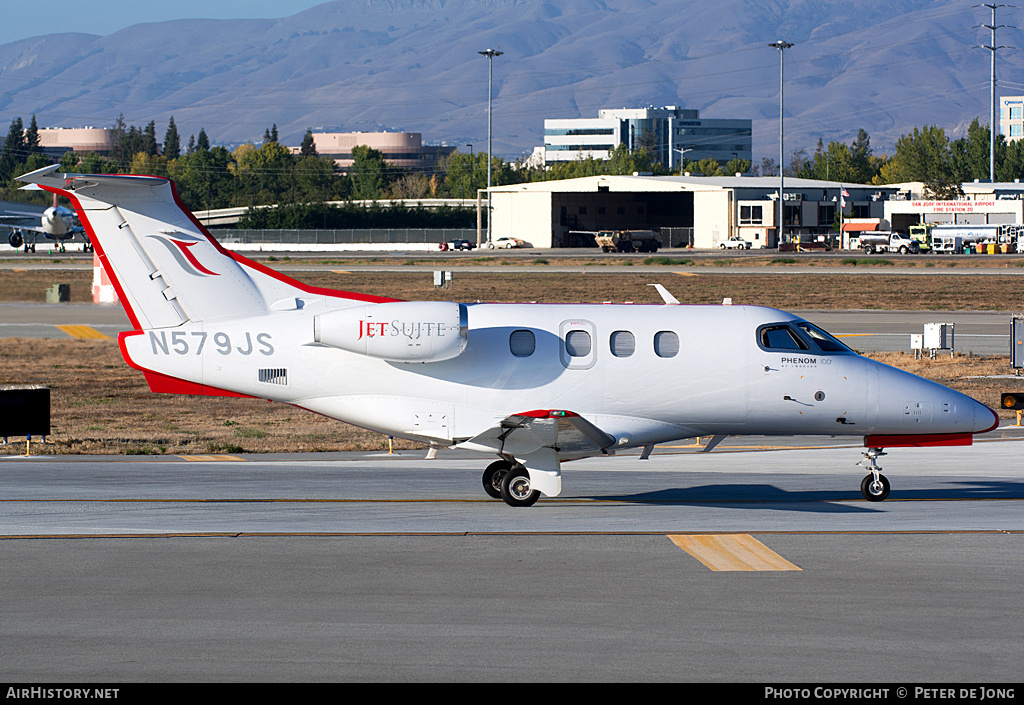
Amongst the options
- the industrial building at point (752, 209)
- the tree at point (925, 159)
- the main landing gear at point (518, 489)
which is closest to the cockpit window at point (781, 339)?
the main landing gear at point (518, 489)

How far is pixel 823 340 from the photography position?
1875 centimetres

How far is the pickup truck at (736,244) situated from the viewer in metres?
139

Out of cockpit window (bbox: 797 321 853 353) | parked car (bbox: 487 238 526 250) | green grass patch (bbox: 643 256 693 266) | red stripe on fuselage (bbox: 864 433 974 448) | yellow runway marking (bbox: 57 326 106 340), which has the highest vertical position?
parked car (bbox: 487 238 526 250)

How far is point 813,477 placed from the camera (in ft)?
71.2

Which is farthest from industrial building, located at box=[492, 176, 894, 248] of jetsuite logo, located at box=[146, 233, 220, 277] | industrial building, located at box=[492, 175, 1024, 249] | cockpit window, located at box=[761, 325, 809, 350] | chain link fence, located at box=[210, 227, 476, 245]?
jetsuite logo, located at box=[146, 233, 220, 277]

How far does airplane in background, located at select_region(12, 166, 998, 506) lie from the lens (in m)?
18.2

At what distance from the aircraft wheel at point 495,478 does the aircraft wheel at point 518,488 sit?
0.58 m

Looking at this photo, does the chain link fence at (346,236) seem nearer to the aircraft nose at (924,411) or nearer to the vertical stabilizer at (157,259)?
the vertical stabilizer at (157,259)

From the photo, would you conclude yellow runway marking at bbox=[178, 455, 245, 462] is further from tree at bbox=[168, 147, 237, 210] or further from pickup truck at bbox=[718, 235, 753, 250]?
tree at bbox=[168, 147, 237, 210]

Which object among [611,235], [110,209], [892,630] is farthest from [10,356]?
[611,235]

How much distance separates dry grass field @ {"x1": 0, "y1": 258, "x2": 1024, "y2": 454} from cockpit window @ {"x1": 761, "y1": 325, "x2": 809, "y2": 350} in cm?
1069

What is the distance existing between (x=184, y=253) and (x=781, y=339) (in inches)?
381

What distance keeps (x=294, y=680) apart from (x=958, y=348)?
39282mm

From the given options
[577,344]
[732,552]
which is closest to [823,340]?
[577,344]
